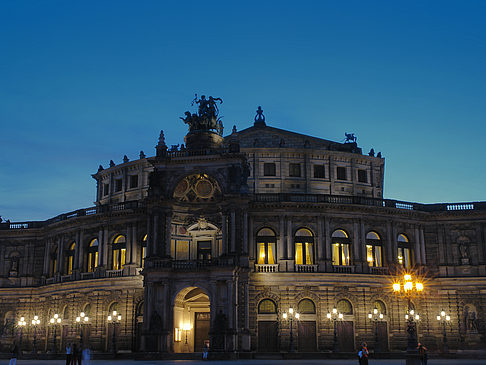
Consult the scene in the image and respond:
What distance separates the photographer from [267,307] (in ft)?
200

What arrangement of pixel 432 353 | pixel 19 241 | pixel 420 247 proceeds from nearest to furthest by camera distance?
pixel 432 353, pixel 420 247, pixel 19 241

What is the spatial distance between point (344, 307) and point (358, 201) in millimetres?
11226

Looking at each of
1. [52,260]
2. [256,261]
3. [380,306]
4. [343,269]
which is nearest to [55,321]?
[52,260]

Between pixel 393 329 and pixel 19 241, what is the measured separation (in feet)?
153

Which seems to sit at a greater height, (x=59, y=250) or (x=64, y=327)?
(x=59, y=250)

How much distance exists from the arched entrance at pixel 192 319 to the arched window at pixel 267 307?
572 centimetres

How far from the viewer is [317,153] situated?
7212cm

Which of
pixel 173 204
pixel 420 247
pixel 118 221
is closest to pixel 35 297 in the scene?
pixel 118 221

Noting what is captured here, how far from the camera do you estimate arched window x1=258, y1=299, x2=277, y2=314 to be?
6066cm

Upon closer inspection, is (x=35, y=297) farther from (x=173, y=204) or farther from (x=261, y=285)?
(x=261, y=285)

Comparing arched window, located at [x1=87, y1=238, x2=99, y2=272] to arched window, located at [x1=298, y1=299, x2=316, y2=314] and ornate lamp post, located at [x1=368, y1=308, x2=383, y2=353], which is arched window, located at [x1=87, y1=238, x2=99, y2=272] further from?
ornate lamp post, located at [x1=368, y1=308, x2=383, y2=353]

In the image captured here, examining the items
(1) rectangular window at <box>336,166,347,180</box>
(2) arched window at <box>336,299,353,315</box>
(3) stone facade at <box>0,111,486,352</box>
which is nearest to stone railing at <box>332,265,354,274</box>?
(3) stone facade at <box>0,111,486,352</box>

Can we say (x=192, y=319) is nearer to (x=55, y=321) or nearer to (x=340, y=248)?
(x=340, y=248)

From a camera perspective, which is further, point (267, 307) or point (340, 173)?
point (340, 173)
